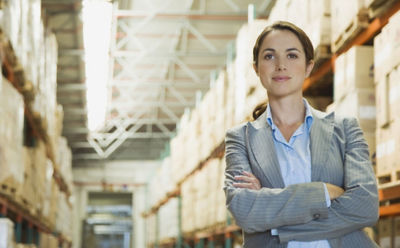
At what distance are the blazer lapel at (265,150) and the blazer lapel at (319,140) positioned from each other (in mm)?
121

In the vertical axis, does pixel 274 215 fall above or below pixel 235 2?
below

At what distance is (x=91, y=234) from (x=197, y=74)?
35.0 feet

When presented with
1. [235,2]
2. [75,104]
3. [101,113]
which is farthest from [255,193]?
[75,104]

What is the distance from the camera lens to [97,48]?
9750 millimetres

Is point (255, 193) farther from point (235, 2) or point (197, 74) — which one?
point (197, 74)

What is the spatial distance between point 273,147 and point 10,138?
3746 millimetres

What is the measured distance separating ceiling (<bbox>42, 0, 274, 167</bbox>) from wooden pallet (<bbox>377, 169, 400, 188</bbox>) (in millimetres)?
5653

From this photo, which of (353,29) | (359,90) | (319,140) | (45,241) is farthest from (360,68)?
(45,241)

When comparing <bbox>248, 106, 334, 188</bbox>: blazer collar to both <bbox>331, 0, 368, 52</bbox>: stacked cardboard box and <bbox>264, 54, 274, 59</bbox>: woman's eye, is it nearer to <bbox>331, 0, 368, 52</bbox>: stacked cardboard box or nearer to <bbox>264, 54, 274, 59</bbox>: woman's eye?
<bbox>264, 54, 274, 59</bbox>: woman's eye

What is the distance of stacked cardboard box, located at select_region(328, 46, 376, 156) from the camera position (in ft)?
13.1

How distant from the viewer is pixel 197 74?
607 inches

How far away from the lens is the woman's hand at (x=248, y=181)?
6.59 ft

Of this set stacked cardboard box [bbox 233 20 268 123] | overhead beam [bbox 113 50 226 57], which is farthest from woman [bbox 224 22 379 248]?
overhead beam [bbox 113 50 226 57]

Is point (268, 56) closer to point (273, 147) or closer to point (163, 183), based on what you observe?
point (273, 147)
